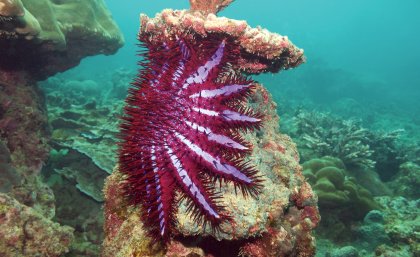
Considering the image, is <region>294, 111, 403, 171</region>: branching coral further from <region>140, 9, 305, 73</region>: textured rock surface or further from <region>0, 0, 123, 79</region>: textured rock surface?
<region>0, 0, 123, 79</region>: textured rock surface

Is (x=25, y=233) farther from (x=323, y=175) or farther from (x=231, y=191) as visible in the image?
(x=323, y=175)

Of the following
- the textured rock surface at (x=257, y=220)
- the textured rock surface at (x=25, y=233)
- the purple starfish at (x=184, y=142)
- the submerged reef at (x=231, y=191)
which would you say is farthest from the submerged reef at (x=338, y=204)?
the textured rock surface at (x=25, y=233)

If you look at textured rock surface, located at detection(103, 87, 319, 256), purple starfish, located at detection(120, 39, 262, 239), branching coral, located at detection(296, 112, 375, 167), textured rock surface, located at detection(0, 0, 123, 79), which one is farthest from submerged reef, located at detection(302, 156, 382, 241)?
textured rock surface, located at detection(0, 0, 123, 79)

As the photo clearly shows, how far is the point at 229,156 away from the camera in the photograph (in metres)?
2.74

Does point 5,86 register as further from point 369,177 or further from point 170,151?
point 369,177

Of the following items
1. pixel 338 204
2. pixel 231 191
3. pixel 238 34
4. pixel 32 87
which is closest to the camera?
pixel 231 191

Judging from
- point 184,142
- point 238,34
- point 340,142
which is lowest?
point 184,142

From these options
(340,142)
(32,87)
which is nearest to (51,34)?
(32,87)

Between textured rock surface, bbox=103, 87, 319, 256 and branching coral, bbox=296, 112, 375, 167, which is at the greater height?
branching coral, bbox=296, 112, 375, 167

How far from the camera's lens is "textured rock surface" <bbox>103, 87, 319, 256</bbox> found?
8.41 feet

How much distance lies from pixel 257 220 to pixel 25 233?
2.64 m

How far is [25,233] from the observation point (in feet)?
11.7

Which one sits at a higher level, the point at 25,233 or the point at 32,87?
the point at 32,87

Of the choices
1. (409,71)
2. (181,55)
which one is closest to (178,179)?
(181,55)
